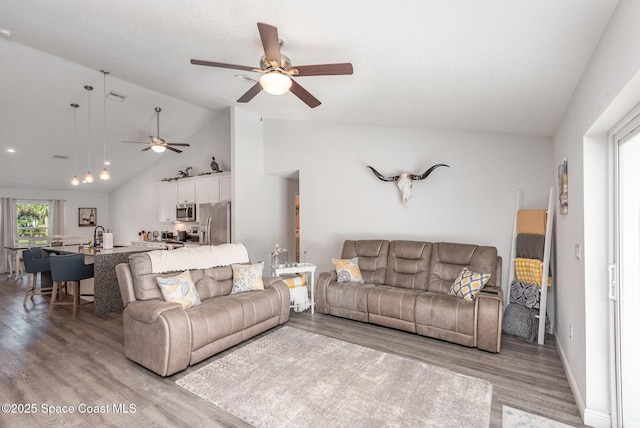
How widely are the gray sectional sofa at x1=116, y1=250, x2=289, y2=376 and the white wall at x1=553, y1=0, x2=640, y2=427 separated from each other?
2912 millimetres

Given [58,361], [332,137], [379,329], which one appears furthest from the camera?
[332,137]

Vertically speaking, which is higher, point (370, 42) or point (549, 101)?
point (370, 42)

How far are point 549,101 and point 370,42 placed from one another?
1.75 m

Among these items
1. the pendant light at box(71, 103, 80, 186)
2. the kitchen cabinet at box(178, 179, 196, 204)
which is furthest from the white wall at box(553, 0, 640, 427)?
the pendant light at box(71, 103, 80, 186)

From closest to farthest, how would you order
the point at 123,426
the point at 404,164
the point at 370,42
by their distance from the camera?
the point at 123,426 < the point at 370,42 < the point at 404,164

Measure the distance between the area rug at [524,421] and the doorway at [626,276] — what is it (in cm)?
38

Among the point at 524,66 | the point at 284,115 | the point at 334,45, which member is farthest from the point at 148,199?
the point at 524,66

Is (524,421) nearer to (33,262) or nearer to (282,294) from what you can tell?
(282,294)

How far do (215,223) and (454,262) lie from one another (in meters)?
4.42

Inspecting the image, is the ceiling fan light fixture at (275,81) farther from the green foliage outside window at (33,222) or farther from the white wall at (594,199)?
the green foliage outside window at (33,222)

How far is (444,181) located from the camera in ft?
14.5

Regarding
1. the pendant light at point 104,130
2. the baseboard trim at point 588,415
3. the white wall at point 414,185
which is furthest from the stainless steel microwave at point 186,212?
the baseboard trim at point 588,415

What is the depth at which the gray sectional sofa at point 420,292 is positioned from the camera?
10.4 ft

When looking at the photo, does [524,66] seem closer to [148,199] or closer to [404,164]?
[404,164]
